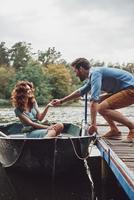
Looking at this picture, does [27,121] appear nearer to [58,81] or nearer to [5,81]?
[5,81]

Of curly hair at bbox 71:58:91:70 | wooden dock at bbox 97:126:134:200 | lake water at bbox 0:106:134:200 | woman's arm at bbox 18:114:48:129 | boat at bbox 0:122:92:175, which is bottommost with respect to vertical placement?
lake water at bbox 0:106:134:200

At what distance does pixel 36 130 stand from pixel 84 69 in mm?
1780

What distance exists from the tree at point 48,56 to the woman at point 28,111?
84809 mm

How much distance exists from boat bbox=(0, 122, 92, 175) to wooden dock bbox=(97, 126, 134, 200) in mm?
505

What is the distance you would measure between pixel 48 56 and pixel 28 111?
88.4 metres

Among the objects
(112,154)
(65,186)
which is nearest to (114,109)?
(112,154)

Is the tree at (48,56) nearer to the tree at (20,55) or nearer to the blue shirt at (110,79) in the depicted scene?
the tree at (20,55)

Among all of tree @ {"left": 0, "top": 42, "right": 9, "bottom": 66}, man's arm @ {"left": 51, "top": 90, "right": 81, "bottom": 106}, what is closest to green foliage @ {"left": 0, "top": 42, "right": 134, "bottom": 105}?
tree @ {"left": 0, "top": 42, "right": 9, "bottom": 66}

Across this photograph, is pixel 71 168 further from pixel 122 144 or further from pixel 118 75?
pixel 118 75

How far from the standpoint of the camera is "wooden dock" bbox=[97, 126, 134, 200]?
16.9 feet

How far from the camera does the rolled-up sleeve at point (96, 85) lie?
7411mm

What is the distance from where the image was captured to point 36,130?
8.67 meters

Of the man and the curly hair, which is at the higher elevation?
the curly hair

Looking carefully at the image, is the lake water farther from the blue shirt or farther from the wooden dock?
the blue shirt
